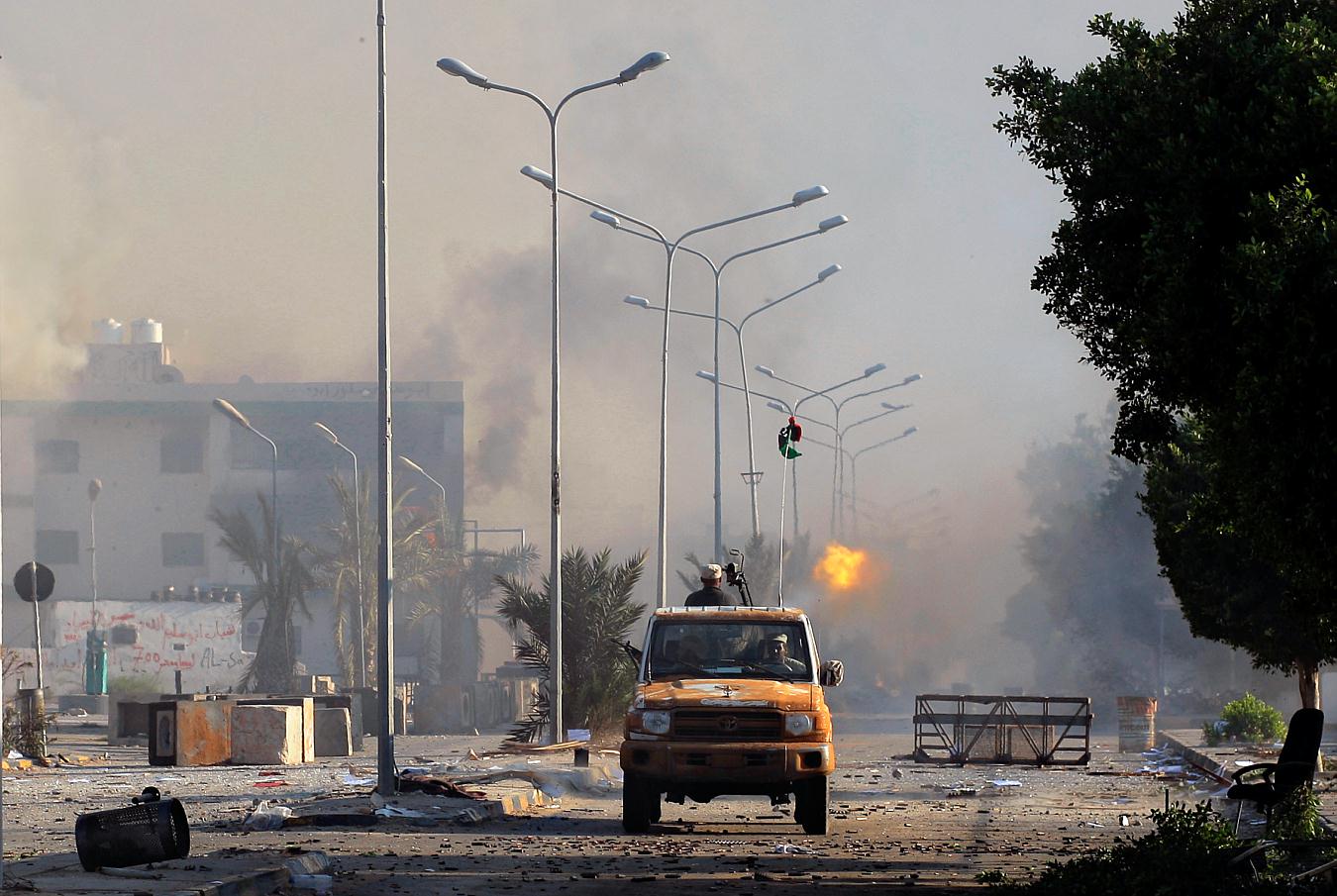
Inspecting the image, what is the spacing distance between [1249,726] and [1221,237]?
23.7 m

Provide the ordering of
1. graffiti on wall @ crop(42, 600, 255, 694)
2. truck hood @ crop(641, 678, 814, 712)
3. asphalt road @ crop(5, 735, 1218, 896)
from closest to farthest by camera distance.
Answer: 1. asphalt road @ crop(5, 735, 1218, 896)
2. truck hood @ crop(641, 678, 814, 712)
3. graffiti on wall @ crop(42, 600, 255, 694)

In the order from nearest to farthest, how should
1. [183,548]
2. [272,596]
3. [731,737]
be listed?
1. [731,737]
2. [272,596]
3. [183,548]

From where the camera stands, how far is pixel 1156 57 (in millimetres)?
13117

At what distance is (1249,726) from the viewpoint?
111ft

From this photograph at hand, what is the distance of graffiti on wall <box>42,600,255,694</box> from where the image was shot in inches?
3531

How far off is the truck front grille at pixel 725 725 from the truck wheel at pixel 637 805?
720 millimetres

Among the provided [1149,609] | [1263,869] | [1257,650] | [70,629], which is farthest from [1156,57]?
[70,629]

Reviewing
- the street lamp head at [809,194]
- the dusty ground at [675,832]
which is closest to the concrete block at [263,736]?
the dusty ground at [675,832]

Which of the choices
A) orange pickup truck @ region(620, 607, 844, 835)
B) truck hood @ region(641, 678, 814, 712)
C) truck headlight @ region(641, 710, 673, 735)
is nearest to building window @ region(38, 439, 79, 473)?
orange pickup truck @ region(620, 607, 844, 835)

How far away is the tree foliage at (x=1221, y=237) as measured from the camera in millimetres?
11109

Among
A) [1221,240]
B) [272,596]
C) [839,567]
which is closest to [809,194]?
[1221,240]

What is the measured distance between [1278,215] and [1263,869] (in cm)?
413

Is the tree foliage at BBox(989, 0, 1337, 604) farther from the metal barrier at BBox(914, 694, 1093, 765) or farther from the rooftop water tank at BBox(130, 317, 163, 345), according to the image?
the rooftop water tank at BBox(130, 317, 163, 345)

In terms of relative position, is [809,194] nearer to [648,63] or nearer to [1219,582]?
[648,63]
